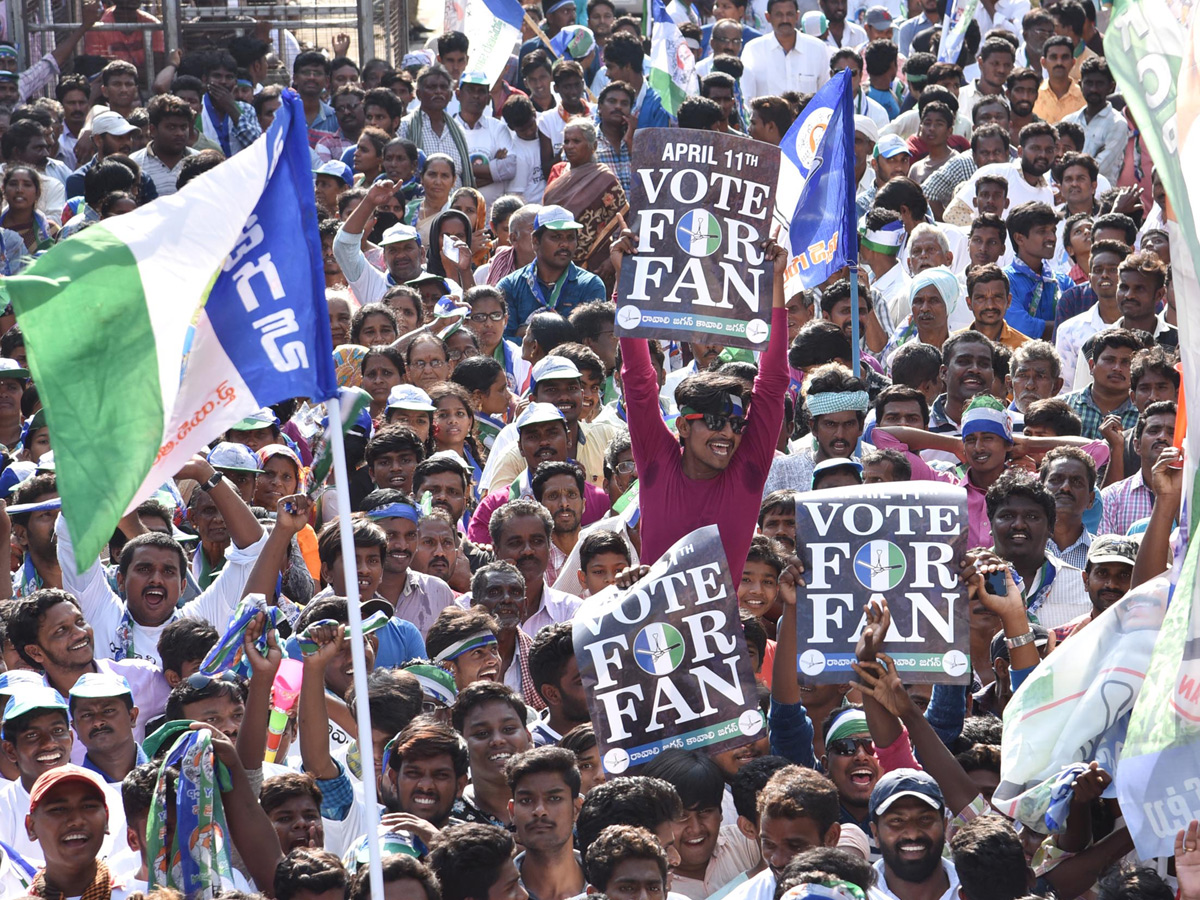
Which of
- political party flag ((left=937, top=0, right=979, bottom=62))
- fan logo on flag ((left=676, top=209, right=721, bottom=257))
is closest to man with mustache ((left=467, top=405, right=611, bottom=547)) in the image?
fan logo on flag ((left=676, top=209, right=721, bottom=257))

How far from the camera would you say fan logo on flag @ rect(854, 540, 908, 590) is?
21.3 ft

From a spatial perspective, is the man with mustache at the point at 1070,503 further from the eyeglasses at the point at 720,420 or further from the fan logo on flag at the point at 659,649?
the fan logo on flag at the point at 659,649

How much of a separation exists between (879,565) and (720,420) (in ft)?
Result: 2.94

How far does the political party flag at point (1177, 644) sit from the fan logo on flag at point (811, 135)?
15.5ft

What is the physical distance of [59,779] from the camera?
229 inches

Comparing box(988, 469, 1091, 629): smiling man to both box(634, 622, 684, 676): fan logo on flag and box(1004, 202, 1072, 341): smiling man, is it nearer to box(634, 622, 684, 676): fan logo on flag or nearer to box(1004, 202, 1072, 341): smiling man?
box(634, 622, 684, 676): fan logo on flag

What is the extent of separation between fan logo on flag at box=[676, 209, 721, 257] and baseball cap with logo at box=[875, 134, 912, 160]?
6153mm

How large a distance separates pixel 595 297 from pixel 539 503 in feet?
10.4

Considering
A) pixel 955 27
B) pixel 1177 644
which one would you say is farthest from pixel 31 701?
pixel 955 27

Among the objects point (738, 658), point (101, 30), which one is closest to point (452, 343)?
point (738, 658)

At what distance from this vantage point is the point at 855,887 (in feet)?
17.8

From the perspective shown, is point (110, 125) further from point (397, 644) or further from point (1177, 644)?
point (1177, 644)

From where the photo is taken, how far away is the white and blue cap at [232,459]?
8.47 metres

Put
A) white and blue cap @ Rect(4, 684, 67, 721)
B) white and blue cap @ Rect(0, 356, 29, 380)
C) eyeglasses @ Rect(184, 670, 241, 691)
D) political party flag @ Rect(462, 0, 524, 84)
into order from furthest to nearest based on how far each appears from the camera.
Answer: political party flag @ Rect(462, 0, 524, 84)
white and blue cap @ Rect(0, 356, 29, 380)
eyeglasses @ Rect(184, 670, 241, 691)
white and blue cap @ Rect(4, 684, 67, 721)
